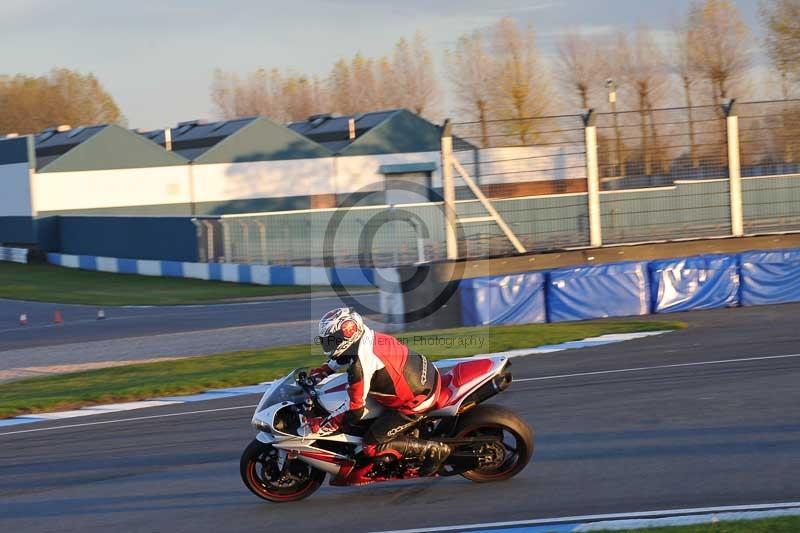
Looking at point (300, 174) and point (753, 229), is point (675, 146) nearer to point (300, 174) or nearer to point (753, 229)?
point (753, 229)

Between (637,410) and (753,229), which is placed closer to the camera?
(637,410)

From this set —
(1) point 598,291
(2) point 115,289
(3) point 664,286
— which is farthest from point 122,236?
(3) point 664,286

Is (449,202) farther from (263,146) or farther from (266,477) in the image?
(263,146)

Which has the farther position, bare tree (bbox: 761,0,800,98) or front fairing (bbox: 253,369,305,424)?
bare tree (bbox: 761,0,800,98)

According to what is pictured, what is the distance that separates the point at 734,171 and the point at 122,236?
96.4 feet

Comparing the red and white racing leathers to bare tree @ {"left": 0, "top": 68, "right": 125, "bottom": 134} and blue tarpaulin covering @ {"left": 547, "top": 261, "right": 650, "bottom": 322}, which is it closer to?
blue tarpaulin covering @ {"left": 547, "top": 261, "right": 650, "bottom": 322}

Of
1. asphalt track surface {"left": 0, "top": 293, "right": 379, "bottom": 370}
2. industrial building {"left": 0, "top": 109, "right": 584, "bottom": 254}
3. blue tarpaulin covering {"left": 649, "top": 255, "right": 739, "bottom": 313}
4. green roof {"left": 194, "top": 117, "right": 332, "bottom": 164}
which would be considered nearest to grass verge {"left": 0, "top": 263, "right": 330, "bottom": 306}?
asphalt track surface {"left": 0, "top": 293, "right": 379, "bottom": 370}

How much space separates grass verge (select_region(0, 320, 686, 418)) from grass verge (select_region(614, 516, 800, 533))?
357 inches

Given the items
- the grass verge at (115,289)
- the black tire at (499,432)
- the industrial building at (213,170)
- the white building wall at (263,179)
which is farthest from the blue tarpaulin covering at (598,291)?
the white building wall at (263,179)

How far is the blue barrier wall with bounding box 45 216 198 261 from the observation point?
39.8 metres

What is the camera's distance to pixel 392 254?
115 feet

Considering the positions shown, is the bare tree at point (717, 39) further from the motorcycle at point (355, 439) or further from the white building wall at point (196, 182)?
the motorcycle at point (355, 439)

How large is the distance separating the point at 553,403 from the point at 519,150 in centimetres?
880

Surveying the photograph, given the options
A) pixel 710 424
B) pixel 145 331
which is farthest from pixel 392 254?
pixel 710 424
